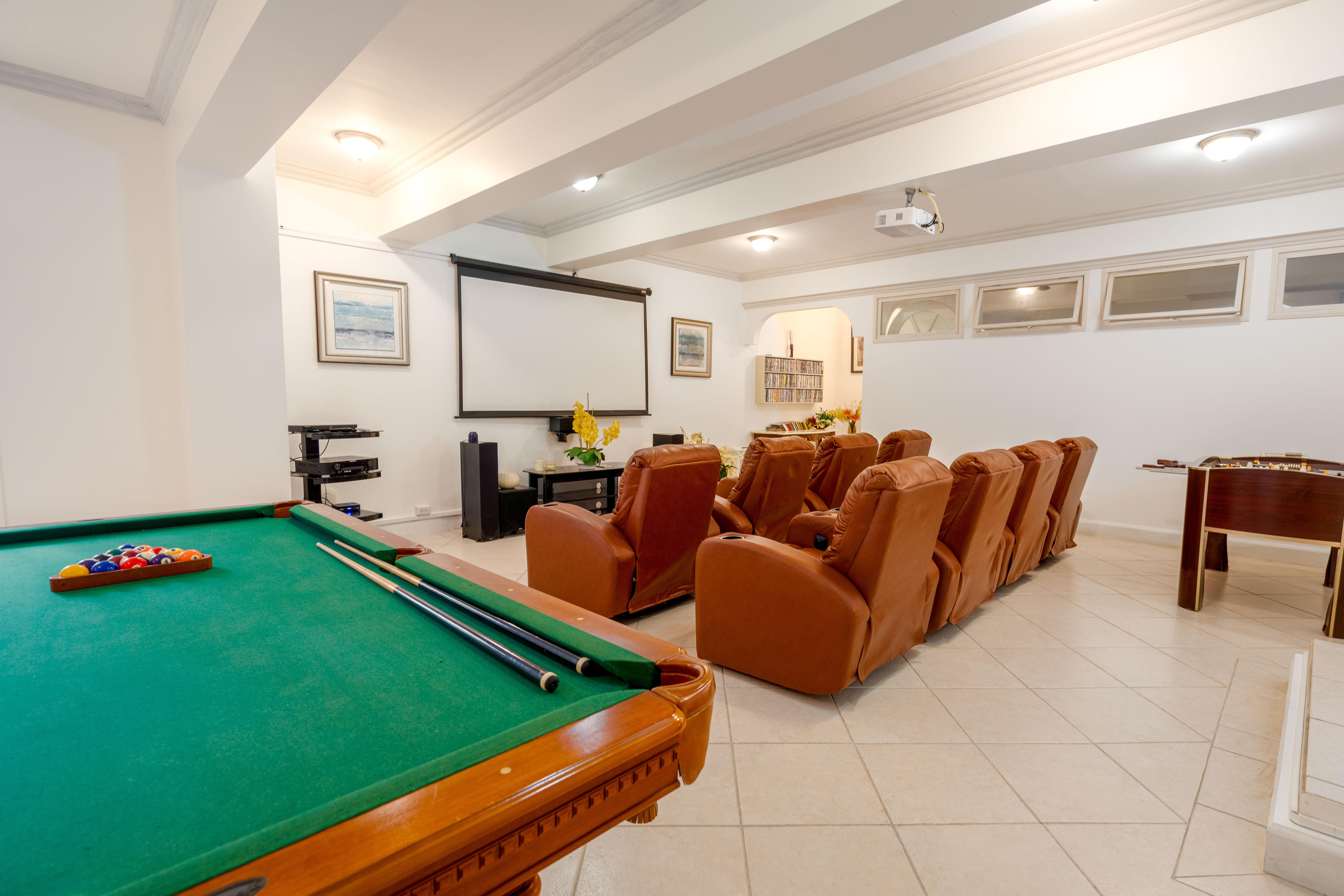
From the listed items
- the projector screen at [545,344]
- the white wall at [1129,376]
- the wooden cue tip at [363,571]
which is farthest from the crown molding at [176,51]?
the white wall at [1129,376]

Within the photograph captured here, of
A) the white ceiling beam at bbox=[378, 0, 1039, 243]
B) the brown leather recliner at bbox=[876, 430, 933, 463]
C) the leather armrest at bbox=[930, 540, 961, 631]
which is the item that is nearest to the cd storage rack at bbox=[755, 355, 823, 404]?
the brown leather recliner at bbox=[876, 430, 933, 463]

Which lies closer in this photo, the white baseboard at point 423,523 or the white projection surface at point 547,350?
the white baseboard at point 423,523

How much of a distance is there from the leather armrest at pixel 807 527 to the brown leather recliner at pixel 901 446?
133 centimetres

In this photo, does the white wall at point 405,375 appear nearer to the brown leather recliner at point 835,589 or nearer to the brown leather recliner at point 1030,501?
the brown leather recliner at point 835,589

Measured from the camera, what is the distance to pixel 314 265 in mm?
4809

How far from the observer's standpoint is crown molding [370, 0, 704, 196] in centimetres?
283

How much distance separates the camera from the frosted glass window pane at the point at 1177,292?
16.9 ft

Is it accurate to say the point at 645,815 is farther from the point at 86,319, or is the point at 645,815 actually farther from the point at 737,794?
the point at 86,319

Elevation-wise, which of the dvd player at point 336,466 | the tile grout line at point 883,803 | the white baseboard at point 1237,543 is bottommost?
the tile grout line at point 883,803

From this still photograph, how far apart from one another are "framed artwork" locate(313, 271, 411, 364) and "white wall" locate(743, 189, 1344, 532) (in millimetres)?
5262

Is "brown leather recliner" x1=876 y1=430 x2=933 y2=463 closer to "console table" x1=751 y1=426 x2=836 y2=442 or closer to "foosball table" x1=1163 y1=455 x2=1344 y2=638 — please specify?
"foosball table" x1=1163 y1=455 x2=1344 y2=638

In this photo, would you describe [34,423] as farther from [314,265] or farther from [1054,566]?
[1054,566]

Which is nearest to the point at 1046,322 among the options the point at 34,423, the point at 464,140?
the point at 464,140

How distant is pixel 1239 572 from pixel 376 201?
7591 mm
